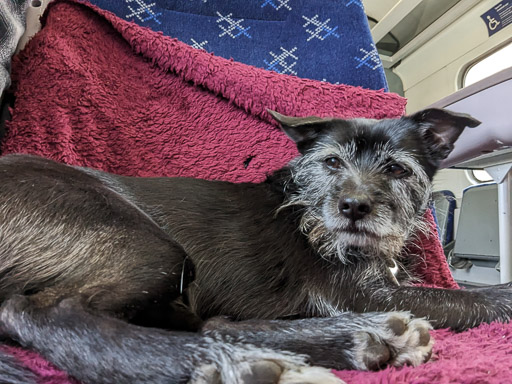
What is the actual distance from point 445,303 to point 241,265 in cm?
74

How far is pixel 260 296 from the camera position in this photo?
1589 millimetres

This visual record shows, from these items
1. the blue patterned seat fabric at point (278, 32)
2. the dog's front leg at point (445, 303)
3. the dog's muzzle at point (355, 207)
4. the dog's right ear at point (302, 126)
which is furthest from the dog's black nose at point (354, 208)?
the blue patterned seat fabric at point (278, 32)

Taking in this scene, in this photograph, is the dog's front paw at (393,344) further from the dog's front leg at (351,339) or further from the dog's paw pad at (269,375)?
the dog's paw pad at (269,375)

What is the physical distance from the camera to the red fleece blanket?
2.24 meters

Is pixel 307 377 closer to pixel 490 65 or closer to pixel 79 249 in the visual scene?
pixel 79 249

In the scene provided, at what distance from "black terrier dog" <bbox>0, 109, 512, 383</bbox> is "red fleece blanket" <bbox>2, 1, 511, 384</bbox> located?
0.48 metres

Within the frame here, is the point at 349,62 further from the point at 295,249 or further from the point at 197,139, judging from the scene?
the point at 295,249

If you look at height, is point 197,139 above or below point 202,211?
above

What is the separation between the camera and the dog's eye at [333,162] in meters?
1.97

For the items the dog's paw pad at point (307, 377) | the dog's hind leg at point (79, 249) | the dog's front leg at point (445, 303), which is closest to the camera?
the dog's paw pad at point (307, 377)

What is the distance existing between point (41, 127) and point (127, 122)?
1.48 feet

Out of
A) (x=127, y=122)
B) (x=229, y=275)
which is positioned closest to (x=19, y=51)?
(x=127, y=122)

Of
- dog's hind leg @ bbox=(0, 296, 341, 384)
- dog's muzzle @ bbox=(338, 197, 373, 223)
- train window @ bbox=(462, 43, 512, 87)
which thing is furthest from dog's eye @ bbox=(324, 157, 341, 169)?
train window @ bbox=(462, 43, 512, 87)

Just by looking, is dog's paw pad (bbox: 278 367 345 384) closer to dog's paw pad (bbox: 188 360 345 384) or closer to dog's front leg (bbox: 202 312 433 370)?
dog's paw pad (bbox: 188 360 345 384)
